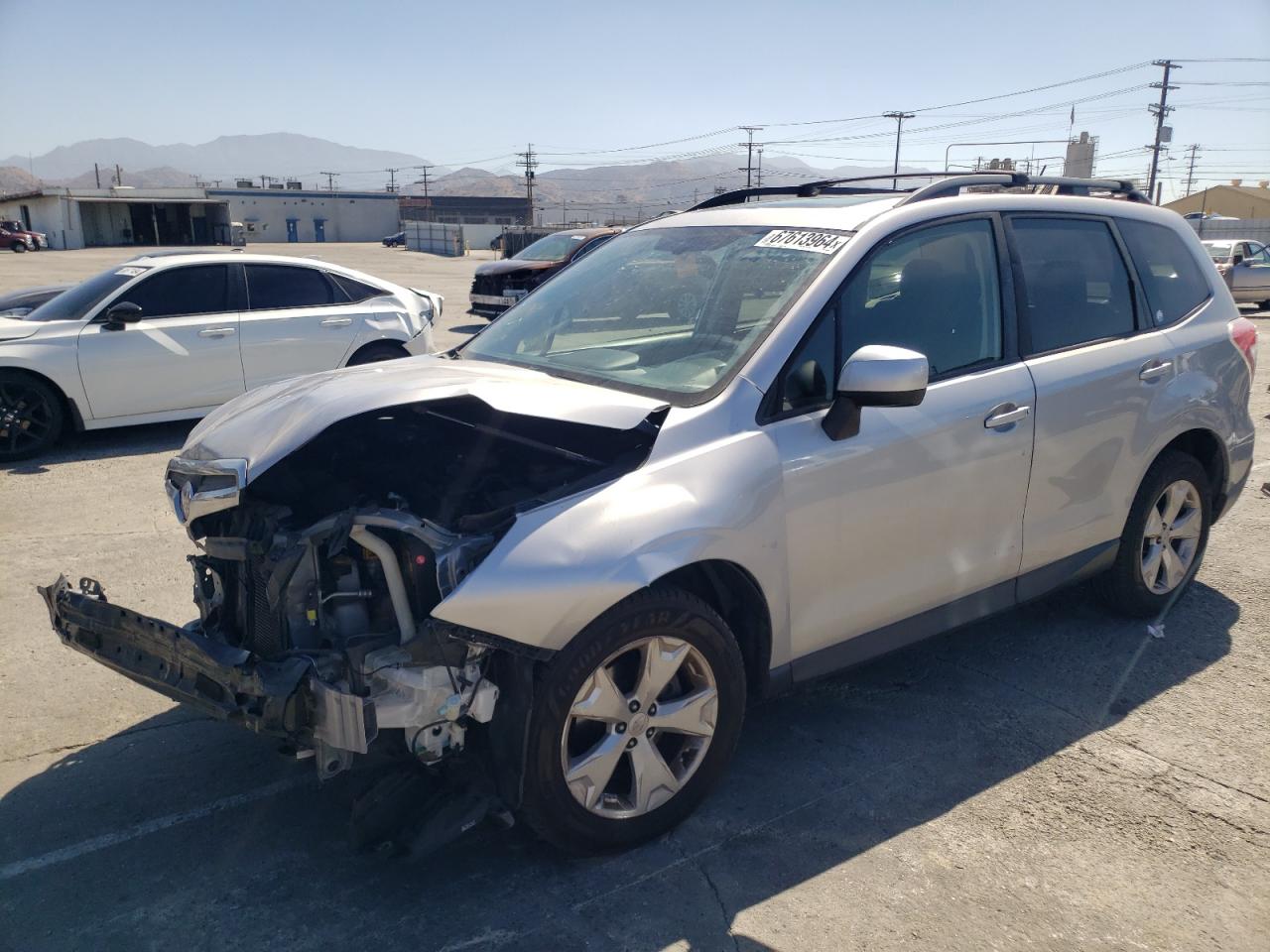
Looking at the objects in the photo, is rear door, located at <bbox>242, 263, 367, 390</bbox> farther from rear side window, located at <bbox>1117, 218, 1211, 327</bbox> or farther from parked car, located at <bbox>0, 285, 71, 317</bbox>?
rear side window, located at <bbox>1117, 218, 1211, 327</bbox>

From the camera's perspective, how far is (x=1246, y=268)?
2094 cm

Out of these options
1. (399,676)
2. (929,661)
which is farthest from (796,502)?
(929,661)

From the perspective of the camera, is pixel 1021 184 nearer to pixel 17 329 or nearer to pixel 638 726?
pixel 638 726

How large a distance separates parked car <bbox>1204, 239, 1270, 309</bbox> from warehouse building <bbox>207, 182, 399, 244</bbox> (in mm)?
71117

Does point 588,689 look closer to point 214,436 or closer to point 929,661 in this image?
point 214,436

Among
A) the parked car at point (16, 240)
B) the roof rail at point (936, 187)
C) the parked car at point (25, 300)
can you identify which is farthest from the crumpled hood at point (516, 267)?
the parked car at point (16, 240)

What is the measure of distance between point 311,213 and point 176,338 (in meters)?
82.3

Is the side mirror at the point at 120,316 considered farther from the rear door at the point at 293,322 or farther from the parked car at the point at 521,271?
the parked car at the point at 521,271

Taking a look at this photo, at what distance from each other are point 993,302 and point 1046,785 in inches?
72.2

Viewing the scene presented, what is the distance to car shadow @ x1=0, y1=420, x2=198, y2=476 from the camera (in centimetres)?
771

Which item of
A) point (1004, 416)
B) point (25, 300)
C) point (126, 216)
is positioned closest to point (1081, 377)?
point (1004, 416)

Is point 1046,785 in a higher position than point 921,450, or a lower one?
lower

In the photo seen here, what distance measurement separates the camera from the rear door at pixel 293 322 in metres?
8.59

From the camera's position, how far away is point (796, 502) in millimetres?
3088
